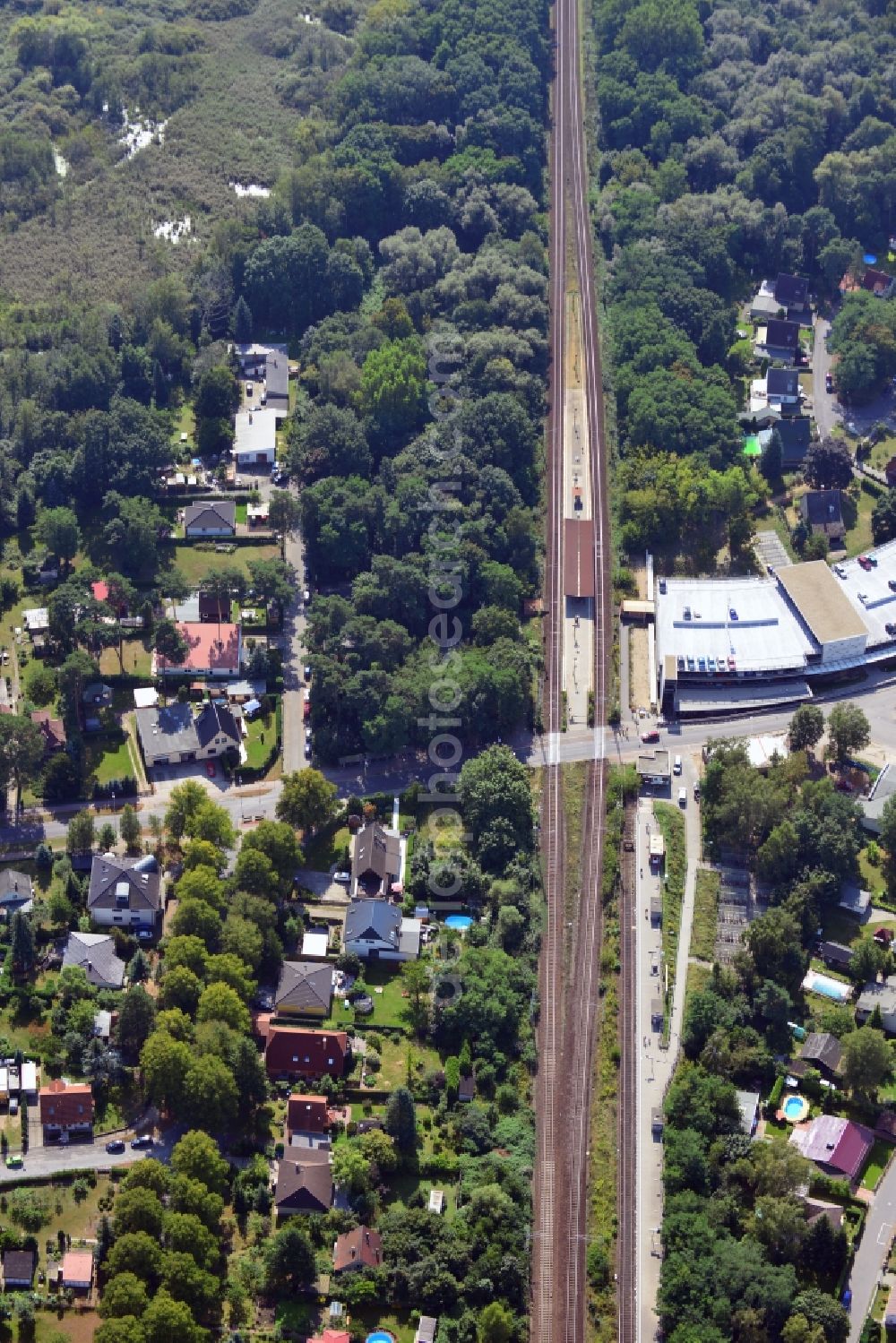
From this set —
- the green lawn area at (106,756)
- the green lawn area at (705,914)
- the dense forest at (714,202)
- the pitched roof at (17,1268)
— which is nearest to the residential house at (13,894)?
the green lawn area at (106,756)

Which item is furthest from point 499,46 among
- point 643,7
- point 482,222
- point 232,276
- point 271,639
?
point 271,639

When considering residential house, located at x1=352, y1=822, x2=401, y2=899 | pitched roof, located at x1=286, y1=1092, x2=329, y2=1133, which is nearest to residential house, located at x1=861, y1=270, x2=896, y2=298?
residential house, located at x1=352, y1=822, x2=401, y2=899

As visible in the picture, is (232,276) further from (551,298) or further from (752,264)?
(752,264)

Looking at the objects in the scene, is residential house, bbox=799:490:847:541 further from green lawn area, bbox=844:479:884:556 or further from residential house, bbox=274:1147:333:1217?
residential house, bbox=274:1147:333:1217

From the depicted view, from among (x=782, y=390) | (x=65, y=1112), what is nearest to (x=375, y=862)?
(x=65, y=1112)

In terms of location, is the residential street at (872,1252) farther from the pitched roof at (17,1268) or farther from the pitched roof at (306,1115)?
the pitched roof at (17,1268)

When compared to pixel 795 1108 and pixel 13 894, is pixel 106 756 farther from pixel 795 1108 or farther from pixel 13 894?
pixel 795 1108
